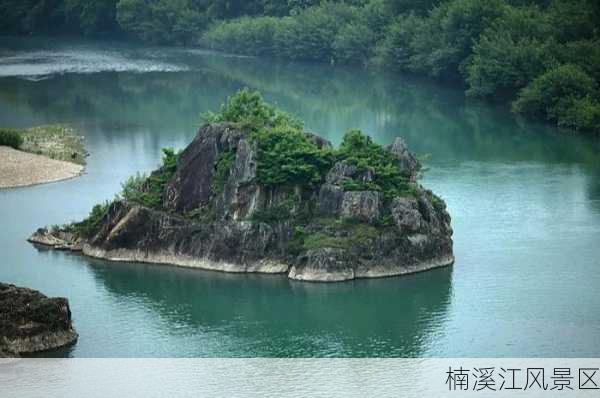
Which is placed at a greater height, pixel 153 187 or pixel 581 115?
pixel 581 115

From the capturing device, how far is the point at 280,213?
119 ft

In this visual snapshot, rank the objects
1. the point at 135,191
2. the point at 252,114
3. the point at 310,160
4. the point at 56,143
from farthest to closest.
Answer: the point at 56,143 → the point at 252,114 → the point at 135,191 → the point at 310,160

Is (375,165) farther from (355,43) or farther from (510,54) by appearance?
(355,43)

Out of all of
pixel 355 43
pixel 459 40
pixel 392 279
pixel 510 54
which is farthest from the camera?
pixel 355 43

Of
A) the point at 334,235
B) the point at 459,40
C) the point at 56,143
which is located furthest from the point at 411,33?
the point at 334,235

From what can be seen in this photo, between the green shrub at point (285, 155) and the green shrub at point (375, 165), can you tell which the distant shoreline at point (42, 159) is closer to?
the green shrub at point (285, 155)

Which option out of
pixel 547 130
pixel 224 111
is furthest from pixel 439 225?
pixel 547 130

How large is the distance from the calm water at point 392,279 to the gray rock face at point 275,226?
1.48 feet

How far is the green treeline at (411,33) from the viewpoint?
6284 cm

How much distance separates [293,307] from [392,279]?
2.89 m

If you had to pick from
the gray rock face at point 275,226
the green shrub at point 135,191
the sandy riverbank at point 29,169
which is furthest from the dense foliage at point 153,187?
the sandy riverbank at point 29,169

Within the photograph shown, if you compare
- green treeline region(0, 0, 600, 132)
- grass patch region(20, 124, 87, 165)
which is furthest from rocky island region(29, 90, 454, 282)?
green treeline region(0, 0, 600, 132)

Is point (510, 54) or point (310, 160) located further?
point (510, 54)

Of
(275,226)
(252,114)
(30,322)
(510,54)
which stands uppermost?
(510,54)
